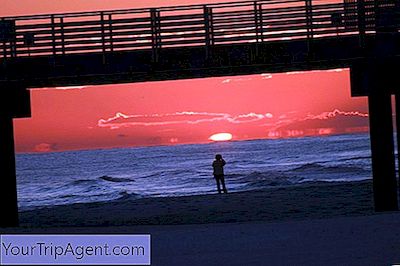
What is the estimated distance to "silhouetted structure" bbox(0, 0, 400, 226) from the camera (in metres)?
15.6

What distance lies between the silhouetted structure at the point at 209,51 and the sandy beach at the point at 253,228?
239 cm

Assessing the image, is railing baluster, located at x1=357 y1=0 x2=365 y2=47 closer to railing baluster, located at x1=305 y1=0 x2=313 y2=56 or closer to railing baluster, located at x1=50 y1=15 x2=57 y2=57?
railing baluster, located at x1=305 y1=0 x2=313 y2=56

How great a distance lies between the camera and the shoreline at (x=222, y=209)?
57.7ft

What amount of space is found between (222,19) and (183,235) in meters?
5.30

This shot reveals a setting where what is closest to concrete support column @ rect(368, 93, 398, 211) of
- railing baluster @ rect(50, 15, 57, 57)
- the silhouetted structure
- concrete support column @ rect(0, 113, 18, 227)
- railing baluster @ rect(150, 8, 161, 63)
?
the silhouetted structure

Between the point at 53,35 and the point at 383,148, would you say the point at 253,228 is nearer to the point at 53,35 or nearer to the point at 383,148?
the point at 383,148

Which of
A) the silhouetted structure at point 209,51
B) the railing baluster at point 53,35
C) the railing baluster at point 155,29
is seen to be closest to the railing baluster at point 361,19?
the silhouetted structure at point 209,51

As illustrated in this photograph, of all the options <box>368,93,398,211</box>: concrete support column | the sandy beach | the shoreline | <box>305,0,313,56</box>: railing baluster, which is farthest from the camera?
the shoreline

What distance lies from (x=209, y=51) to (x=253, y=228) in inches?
164

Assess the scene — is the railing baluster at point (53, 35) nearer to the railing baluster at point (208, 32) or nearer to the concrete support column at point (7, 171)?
the concrete support column at point (7, 171)

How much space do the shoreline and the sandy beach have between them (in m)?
0.02

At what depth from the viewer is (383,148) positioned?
15359 mm

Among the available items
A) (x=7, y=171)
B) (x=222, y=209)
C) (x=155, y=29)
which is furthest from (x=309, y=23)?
(x=7, y=171)

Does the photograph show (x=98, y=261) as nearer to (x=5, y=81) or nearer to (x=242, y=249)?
(x=242, y=249)
